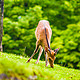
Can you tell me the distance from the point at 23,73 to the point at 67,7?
814 inches

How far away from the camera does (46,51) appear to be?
7871mm

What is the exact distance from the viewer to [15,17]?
22.5m

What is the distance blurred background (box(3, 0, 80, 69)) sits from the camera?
66.3 feet

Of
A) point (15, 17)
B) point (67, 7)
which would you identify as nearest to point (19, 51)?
point (15, 17)

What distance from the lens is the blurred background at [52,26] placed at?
66.3 feet

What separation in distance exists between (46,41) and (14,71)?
482cm

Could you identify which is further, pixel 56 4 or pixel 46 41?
pixel 56 4

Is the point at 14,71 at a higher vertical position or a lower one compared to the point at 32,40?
higher

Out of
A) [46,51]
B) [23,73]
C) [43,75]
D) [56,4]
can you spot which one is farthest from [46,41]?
[56,4]

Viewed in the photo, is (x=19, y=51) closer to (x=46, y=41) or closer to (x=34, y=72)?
(x=46, y=41)

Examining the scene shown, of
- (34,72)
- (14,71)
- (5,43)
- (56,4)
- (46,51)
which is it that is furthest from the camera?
(56,4)

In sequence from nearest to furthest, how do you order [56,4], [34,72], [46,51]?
[34,72]
[46,51]
[56,4]

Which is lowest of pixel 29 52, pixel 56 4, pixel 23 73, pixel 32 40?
pixel 29 52

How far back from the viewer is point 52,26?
22.9 m
